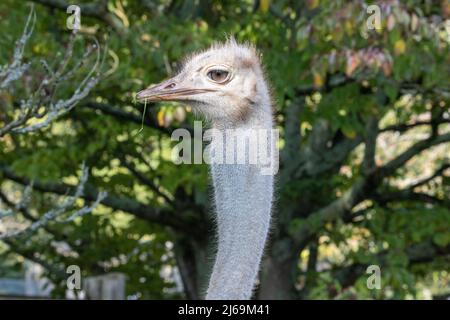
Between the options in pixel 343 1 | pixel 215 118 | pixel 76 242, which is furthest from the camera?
pixel 76 242

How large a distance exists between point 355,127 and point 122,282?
2833 mm

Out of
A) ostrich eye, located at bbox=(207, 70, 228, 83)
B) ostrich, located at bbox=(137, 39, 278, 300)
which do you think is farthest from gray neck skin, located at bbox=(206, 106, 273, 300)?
ostrich eye, located at bbox=(207, 70, 228, 83)

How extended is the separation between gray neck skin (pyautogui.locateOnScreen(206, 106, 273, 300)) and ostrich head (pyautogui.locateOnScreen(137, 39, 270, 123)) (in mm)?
61

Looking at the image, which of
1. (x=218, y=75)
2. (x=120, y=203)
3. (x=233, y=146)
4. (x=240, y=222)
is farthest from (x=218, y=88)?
(x=120, y=203)

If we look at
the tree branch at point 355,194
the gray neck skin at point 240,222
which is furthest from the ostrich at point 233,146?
the tree branch at point 355,194

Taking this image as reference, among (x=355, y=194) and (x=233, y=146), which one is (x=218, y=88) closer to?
(x=233, y=146)

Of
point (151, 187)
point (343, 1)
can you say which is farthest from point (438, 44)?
point (151, 187)

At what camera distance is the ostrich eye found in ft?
11.0

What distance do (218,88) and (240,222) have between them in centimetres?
43

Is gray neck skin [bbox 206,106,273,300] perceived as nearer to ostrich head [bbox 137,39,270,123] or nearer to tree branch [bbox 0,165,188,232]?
ostrich head [bbox 137,39,270,123]

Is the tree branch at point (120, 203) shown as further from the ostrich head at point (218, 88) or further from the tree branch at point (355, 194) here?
the ostrich head at point (218, 88)

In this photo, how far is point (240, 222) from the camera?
314 centimetres

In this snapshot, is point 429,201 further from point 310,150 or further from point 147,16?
point 147,16

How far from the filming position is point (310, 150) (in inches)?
408
